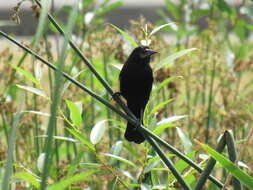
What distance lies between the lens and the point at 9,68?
110 inches

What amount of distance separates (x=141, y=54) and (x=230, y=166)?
1163 millimetres

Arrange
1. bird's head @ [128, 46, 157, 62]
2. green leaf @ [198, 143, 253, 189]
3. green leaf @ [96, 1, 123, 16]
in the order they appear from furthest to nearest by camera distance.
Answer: green leaf @ [96, 1, 123, 16] → bird's head @ [128, 46, 157, 62] → green leaf @ [198, 143, 253, 189]

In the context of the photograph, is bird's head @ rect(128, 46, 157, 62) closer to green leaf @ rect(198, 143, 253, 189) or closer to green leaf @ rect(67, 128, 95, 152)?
green leaf @ rect(67, 128, 95, 152)

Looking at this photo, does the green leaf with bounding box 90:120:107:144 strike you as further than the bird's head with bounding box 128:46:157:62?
No

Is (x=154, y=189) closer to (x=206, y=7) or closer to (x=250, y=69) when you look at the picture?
(x=250, y=69)

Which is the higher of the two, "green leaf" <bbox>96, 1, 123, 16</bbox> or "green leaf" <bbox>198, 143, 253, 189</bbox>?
"green leaf" <bbox>96, 1, 123, 16</bbox>

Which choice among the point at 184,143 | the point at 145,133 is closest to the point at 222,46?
the point at 184,143

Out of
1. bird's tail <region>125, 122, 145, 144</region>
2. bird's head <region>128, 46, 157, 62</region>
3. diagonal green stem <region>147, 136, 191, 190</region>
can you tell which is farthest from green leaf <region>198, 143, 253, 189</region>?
bird's head <region>128, 46, 157, 62</region>

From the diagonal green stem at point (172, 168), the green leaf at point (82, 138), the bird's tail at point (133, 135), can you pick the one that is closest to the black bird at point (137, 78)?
the bird's tail at point (133, 135)

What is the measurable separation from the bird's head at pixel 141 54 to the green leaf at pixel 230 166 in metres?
1.06

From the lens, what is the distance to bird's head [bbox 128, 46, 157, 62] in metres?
2.47

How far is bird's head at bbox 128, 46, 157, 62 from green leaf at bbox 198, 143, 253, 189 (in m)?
1.06

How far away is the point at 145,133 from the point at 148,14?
832cm

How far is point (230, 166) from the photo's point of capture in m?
1.43
